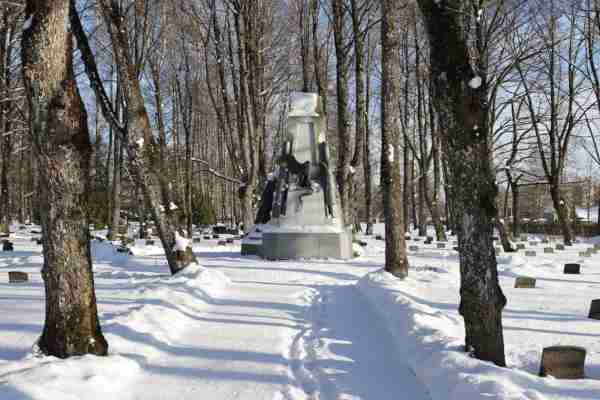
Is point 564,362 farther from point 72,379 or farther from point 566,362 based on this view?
point 72,379

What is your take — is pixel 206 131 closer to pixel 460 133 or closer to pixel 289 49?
pixel 289 49

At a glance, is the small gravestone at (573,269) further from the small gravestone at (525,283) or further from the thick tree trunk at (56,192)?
the thick tree trunk at (56,192)

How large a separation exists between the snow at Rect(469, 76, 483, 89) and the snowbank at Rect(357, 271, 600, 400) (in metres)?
2.26

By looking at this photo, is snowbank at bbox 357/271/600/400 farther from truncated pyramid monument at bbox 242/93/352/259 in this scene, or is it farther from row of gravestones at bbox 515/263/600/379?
truncated pyramid monument at bbox 242/93/352/259

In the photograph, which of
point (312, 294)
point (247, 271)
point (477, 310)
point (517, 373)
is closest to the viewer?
point (517, 373)

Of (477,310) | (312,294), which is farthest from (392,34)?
(477,310)

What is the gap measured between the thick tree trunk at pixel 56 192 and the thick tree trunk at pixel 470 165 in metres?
3.32

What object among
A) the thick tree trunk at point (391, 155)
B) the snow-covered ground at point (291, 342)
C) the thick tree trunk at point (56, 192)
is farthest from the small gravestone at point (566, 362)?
the thick tree trunk at point (391, 155)

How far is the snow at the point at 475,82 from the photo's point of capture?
4128 mm

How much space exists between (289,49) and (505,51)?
1124 cm

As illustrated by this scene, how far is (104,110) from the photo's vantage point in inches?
367

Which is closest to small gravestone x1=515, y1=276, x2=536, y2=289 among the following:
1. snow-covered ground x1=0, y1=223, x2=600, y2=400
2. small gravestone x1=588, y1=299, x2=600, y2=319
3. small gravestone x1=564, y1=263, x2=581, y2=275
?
snow-covered ground x1=0, y1=223, x2=600, y2=400

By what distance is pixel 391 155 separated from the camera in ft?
32.2

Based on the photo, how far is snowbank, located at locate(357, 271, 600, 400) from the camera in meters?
3.21
